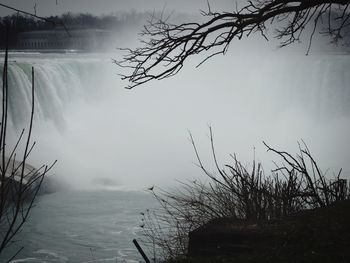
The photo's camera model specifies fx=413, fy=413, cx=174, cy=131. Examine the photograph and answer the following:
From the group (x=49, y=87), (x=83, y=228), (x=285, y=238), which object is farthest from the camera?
(x=49, y=87)

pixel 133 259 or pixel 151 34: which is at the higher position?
pixel 151 34

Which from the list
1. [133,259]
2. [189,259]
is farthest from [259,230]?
[133,259]

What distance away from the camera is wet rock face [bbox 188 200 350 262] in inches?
89.5

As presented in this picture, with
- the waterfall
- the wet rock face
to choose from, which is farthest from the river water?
the wet rock face

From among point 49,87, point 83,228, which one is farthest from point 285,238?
point 49,87

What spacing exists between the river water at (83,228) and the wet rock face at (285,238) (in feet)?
24.8

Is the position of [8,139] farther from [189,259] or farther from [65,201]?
[189,259]

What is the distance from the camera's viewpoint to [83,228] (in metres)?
12.8

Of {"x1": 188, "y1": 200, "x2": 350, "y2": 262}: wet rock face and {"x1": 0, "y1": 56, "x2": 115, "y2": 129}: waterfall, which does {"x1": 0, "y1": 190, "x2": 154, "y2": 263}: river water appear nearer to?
{"x1": 0, "y1": 56, "x2": 115, "y2": 129}: waterfall

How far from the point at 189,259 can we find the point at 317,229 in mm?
823

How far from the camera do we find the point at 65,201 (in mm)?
15797

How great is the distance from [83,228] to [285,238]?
11057mm

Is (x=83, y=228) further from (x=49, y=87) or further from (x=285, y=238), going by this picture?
(x=49, y=87)

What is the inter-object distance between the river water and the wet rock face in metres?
7.55
